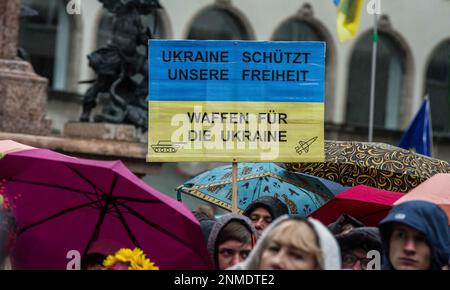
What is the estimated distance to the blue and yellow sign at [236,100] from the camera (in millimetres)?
9555

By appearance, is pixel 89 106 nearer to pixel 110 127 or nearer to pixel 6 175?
pixel 110 127

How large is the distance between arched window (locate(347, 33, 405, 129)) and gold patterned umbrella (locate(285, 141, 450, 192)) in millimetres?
28918

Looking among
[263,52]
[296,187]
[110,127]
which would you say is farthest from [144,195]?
[110,127]

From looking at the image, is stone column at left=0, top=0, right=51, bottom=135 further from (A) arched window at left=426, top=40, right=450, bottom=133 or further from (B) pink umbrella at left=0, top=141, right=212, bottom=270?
(A) arched window at left=426, top=40, right=450, bottom=133

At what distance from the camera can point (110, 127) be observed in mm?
17766

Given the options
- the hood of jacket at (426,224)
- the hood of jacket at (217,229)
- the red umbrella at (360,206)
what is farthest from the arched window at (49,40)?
the hood of jacket at (426,224)

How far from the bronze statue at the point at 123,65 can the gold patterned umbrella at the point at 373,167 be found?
679 centimetres

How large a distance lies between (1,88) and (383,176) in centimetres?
542

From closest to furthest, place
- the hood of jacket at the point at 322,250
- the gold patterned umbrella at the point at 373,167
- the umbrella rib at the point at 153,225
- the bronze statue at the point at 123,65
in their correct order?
the hood of jacket at the point at 322,250 → the umbrella rib at the point at 153,225 → the gold patterned umbrella at the point at 373,167 → the bronze statue at the point at 123,65

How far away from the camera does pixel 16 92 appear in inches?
631

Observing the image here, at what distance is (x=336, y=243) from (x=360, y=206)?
3.76m

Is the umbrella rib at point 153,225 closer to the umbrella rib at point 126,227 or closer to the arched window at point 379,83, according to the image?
the umbrella rib at point 126,227

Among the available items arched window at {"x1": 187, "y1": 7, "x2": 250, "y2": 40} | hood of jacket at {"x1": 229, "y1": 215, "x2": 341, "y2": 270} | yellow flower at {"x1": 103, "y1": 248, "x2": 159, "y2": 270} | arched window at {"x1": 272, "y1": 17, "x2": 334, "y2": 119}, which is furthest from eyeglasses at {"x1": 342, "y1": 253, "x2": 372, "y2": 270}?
arched window at {"x1": 272, "y1": 17, "x2": 334, "y2": 119}

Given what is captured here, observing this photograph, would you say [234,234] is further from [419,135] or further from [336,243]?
[419,135]
